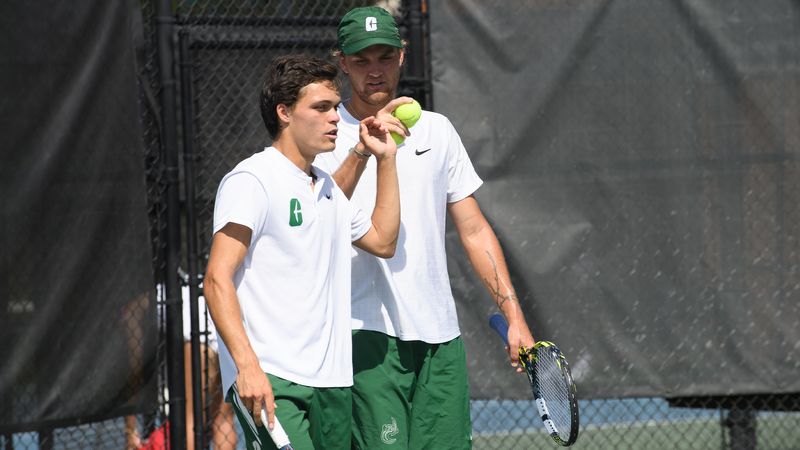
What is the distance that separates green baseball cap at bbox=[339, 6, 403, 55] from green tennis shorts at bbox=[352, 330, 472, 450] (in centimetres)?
95

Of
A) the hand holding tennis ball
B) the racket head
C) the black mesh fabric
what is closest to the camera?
the racket head

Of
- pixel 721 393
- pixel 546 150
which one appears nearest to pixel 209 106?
pixel 546 150

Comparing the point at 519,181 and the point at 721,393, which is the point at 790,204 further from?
the point at 519,181

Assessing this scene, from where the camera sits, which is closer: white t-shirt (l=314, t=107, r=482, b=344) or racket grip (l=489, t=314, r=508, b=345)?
white t-shirt (l=314, t=107, r=482, b=344)

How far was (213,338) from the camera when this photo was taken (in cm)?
398

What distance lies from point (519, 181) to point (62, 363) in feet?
7.70

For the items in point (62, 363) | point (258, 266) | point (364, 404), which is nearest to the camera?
point (258, 266)

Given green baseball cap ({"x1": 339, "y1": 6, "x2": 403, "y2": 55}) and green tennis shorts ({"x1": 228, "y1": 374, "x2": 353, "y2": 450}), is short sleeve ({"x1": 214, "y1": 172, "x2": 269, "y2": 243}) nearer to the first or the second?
green tennis shorts ({"x1": 228, "y1": 374, "x2": 353, "y2": 450})

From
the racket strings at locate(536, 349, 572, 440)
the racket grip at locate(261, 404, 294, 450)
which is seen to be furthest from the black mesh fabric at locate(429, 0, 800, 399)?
the racket grip at locate(261, 404, 294, 450)

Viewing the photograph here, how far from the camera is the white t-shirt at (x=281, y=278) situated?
2096 millimetres

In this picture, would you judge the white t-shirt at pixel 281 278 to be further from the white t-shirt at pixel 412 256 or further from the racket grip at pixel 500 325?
the racket grip at pixel 500 325

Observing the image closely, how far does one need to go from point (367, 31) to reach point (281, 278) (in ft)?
2.92

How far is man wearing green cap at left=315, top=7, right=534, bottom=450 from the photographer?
8.24ft

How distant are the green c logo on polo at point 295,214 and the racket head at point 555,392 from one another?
88cm
